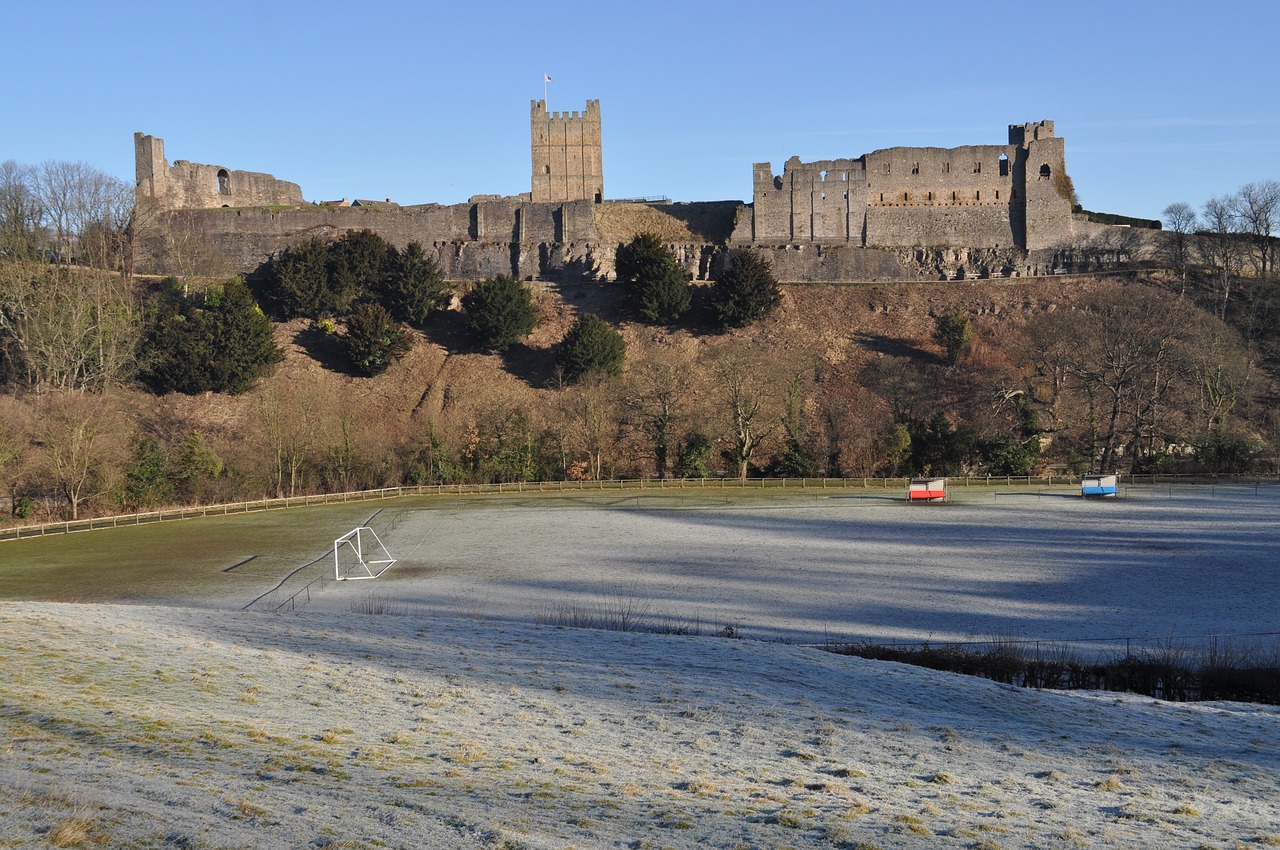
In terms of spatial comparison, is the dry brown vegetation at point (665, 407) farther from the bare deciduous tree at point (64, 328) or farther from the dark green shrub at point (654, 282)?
the bare deciduous tree at point (64, 328)

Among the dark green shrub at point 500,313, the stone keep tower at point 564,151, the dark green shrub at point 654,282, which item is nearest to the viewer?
the dark green shrub at point 500,313

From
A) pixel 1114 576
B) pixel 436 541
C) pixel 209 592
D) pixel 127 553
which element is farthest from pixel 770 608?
pixel 127 553

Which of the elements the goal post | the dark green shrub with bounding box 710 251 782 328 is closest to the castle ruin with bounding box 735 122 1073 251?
the dark green shrub with bounding box 710 251 782 328

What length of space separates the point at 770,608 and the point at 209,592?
9.90 meters

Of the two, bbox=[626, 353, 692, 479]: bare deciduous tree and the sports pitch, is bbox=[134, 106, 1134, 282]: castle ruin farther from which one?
the sports pitch

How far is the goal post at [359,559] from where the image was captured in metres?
21.7

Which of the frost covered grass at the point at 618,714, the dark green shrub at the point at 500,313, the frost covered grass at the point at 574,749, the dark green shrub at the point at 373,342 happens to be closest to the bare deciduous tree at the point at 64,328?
the dark green shrub at the point at 373,342

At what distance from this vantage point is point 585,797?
8.03 m

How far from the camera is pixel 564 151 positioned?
2470 inches

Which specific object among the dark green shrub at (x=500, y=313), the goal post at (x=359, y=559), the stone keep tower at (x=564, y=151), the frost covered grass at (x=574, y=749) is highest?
the stone keep tower at (x=564, y=151)

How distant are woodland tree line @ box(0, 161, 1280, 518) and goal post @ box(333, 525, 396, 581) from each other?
11668mm

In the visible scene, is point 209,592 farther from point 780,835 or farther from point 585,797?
point 780,835

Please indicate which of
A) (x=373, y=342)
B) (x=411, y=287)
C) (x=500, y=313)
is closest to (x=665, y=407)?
(x=500, y=313)

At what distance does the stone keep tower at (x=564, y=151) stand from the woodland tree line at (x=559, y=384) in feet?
44.7
